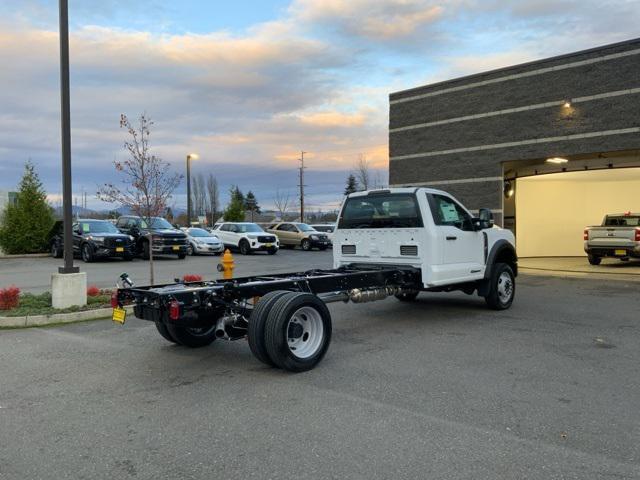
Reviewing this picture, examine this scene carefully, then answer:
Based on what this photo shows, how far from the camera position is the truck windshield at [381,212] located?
27.8 ft

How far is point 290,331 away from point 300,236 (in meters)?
25.3

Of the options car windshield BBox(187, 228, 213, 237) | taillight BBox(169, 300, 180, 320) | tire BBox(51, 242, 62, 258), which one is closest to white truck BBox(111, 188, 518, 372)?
taillight BBox(169, 300, 180, 320)

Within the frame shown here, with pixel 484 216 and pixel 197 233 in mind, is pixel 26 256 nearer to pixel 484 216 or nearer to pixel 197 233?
pixel 197 233

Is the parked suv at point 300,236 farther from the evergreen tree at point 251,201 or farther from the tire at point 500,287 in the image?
the evergreen tree at point 251,201

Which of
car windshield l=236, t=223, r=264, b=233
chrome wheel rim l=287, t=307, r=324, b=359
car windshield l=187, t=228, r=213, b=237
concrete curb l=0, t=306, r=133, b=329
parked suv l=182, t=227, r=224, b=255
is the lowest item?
concrete curb l=0, t=306, r=133, b=329

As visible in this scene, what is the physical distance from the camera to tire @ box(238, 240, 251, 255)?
27.0m

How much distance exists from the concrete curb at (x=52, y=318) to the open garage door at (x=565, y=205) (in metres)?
17.8

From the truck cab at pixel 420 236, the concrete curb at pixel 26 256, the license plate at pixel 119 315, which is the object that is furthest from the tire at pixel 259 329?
the concrete curb at pixel 26 256

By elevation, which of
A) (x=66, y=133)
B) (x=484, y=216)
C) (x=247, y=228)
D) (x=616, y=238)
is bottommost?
(x=616, y=238)

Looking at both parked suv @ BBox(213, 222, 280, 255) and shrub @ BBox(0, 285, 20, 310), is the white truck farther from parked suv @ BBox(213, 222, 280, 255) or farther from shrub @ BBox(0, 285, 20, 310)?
parked suv @ BBox(213, 222, 280, 255)

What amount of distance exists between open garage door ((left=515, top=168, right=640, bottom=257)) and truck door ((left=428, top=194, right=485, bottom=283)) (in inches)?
553

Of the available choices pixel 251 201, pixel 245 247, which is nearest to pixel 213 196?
pixel 251 201

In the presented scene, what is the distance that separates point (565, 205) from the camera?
78.8 feet

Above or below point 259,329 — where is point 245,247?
above
